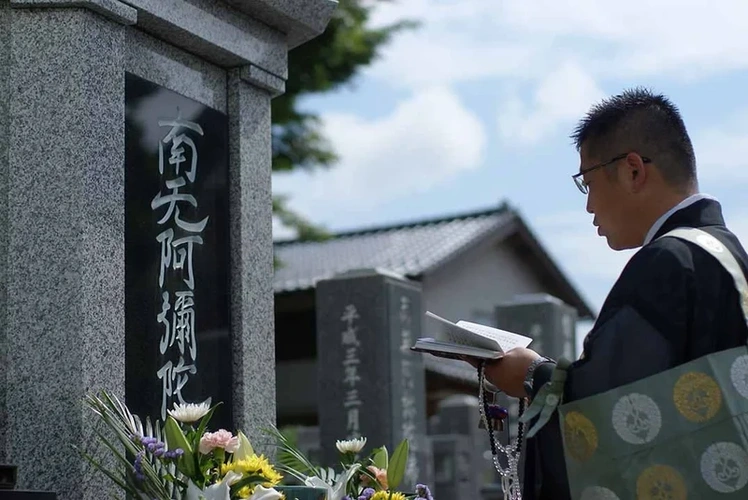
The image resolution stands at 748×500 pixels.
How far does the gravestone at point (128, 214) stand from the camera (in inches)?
165

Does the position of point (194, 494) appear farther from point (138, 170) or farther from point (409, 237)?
point (409, 237)

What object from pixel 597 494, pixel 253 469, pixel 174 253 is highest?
pixel 174 253

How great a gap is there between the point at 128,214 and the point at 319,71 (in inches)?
362

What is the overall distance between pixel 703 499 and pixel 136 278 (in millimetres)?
2390

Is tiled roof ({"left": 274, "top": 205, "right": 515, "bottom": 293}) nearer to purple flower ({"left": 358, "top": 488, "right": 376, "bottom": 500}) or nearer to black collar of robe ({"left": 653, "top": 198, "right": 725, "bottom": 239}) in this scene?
purple flower ({"left": 358, "top": 488, "right": 376, "bottom": 500})

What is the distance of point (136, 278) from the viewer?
4586mm

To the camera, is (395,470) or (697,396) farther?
(395,470)

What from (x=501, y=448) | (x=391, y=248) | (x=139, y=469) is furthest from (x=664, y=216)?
(x=391, y=248)

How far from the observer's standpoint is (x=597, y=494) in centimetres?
313

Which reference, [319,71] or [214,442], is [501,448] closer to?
[214,442]

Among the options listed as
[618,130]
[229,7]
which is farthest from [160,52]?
[618,130]

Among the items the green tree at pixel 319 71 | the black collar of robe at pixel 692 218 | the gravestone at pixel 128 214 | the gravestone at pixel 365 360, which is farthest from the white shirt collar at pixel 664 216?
the green tree at pixel 319 71

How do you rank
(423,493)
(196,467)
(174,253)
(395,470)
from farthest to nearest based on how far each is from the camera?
(174,253) → (395,470) → (423,493) → (196,467)

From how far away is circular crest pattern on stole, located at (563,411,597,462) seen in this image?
3.16m
